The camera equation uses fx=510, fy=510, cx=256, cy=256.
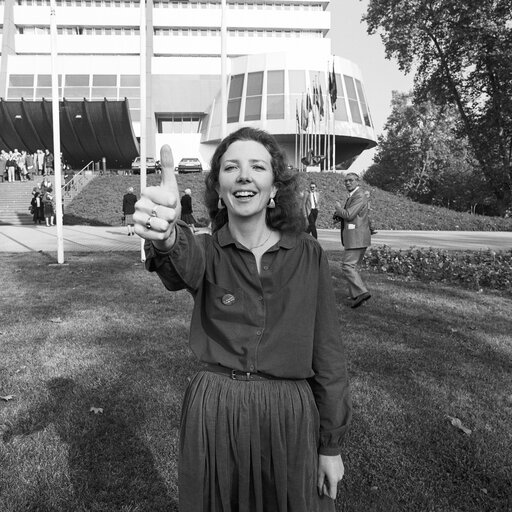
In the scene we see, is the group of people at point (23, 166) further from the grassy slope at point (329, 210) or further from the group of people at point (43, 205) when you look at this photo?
the group of people at point (43, 205)

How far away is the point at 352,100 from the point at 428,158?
10.1 meters

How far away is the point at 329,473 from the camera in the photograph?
186cm

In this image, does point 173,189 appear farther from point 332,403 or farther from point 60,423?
point 60,423

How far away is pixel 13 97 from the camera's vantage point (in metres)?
48.4

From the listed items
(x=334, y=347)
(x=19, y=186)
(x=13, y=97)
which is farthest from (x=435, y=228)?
(x=13, y=97)

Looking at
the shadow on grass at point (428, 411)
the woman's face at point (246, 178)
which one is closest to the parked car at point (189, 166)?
the shadow on grass at point (428, 411)

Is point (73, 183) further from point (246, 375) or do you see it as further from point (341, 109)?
point (246, 375)

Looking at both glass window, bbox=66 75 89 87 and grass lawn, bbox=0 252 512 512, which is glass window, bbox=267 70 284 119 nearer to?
glass window, bbox=66 75 89 87

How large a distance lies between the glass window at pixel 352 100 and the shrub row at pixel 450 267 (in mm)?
36917

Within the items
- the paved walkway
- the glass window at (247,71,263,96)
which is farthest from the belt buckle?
the glass window at (247,71,263,96)

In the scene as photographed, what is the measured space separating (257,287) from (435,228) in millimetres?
25232

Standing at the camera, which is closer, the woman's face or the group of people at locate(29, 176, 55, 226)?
the woman's face

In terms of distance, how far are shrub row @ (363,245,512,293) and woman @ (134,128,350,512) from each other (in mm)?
7941

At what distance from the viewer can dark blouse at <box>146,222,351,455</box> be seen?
68.9 inches
